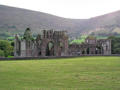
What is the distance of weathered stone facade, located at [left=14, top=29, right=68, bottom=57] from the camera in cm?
6793

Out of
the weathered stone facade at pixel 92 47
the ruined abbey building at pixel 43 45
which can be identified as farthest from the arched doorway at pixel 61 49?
the weathered stone facade at pixel 92 47

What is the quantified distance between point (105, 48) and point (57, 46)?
21161mm

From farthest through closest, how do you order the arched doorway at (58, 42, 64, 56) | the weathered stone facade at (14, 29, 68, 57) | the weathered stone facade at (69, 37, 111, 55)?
the weathered stone facade at (69, 37, 111, 55)
the arched doorway at (58, 42, 64, 56)
the weathered stone facade at (14, 29, 68, 57)

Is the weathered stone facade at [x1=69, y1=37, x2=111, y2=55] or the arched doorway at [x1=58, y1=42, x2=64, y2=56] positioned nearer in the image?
the arched doorway at [x1=58, y1=42, x2=64, y2=56]

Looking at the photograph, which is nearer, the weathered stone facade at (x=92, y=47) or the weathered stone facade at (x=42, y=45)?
the weathered stone facade at (x=42, y=45)

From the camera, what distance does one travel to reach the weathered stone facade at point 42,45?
223 ft

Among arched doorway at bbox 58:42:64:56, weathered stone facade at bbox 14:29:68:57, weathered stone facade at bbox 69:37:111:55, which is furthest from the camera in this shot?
weathered stone facade at bbox 69:37:111:55

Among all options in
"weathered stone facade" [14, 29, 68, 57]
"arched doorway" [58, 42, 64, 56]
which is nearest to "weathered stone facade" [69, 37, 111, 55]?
"arched doorway" [58, 42, 64, 56]

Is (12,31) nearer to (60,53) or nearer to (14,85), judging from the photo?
(60,53)

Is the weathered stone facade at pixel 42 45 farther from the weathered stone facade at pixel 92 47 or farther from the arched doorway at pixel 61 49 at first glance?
the weathered stone facade at pixel 92 47

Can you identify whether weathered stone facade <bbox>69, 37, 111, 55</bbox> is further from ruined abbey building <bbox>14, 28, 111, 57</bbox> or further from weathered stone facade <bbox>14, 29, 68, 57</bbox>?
weathered stone facade <bbox>14, 29, 68, 57</bbox>

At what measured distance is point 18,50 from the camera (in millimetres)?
69312

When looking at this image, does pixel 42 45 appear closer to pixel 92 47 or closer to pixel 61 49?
pixel 61 49

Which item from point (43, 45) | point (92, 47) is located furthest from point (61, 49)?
point (92, 47)
